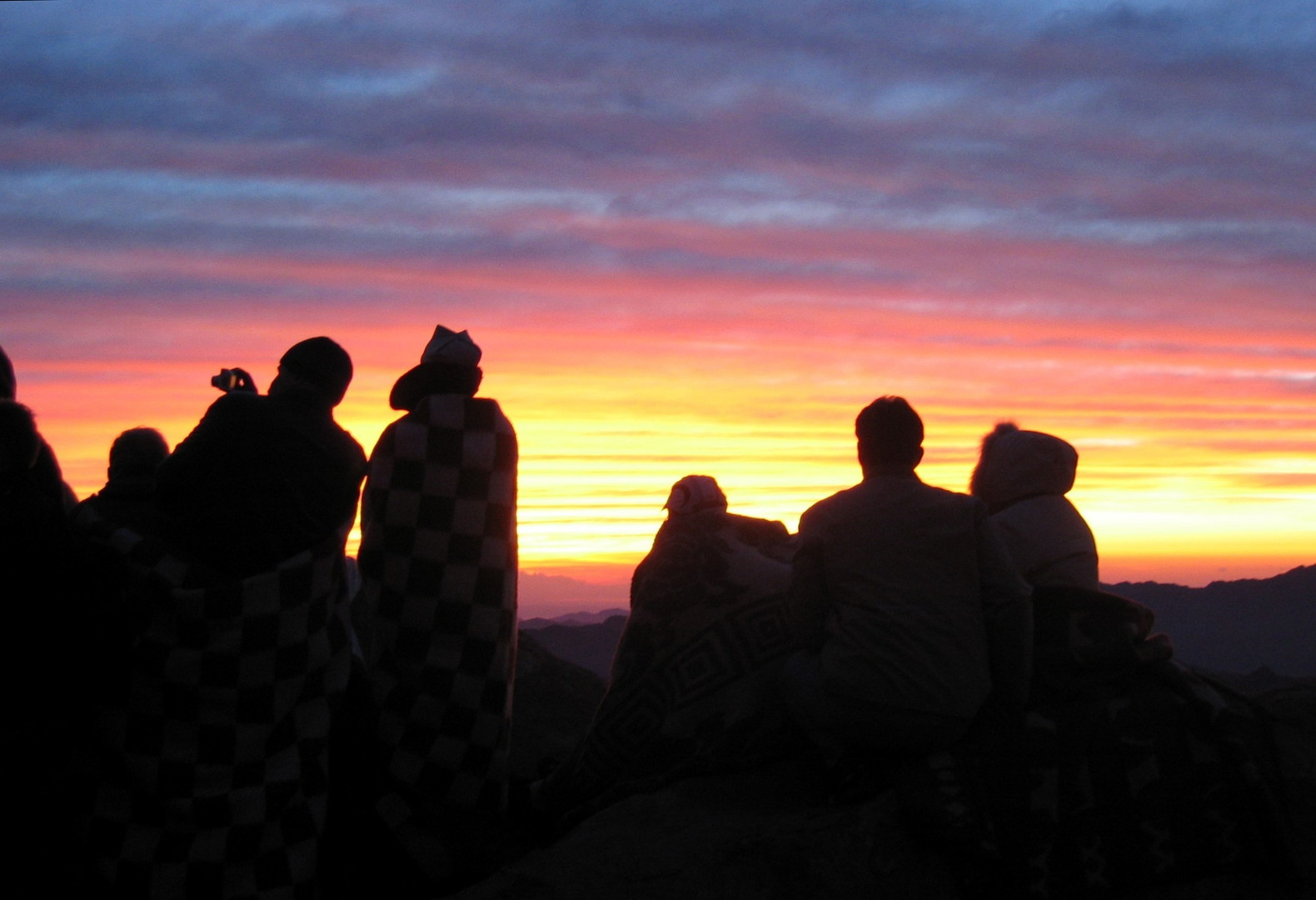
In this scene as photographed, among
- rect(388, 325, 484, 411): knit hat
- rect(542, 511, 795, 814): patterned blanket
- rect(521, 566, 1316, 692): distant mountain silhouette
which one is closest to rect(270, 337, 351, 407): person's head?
rect(388, 325, 484, 411): knit hat

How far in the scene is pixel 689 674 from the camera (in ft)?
14.6

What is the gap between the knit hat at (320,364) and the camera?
389cm

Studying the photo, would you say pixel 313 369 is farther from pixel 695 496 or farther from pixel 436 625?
pixel 695 496

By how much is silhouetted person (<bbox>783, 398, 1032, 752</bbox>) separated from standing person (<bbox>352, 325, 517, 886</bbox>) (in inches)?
40.0

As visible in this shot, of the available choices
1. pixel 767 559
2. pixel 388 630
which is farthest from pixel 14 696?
A: pixel 767 559

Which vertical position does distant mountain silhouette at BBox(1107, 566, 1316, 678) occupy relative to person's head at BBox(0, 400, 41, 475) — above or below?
below

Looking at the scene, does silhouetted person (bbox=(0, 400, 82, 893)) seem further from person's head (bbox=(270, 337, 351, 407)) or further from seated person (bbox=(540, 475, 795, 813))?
seated person (bbox=(540, 475, 795, 813))

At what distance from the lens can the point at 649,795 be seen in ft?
13.8

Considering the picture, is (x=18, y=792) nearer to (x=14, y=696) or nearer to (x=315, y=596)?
(x=14, y=696)

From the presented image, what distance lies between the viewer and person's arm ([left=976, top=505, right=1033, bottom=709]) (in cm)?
379

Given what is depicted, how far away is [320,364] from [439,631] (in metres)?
0.94

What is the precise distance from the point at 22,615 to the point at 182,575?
1.43ft

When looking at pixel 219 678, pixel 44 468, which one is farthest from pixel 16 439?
pixel 219 678

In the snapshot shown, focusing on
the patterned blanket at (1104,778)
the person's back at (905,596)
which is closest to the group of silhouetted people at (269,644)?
the person's back at (905,596)
